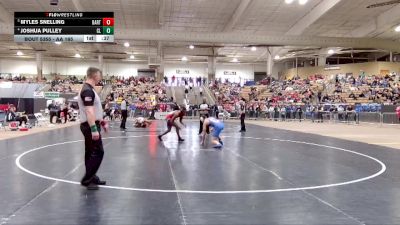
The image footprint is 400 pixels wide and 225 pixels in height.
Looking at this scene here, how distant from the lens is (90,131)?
19.3 ft

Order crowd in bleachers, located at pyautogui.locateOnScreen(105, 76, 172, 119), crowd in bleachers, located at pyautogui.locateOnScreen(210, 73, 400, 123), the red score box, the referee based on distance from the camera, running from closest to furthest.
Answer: the referee < the red score box < crowd in bleachers, located at pyautogui.locateOnScreen(210, 73, 400, 123) < crowd in bleachers, located at pyautogui.locateOnScreen(105, 76, 172, 119)

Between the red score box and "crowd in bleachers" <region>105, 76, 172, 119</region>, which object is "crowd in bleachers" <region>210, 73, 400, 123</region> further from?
the red score box

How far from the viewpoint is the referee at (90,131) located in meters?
5.70

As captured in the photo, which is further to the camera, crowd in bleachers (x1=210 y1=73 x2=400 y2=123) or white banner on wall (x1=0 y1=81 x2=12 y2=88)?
white banner on wall (x1=0 y1=81 x2=12 y2=88)

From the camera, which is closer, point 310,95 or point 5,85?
point 5,85

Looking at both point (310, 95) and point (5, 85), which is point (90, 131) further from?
point (310, 95)

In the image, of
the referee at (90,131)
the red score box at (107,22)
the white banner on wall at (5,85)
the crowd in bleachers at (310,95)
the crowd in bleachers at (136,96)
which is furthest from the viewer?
the crowd in bleachers at (136,96)

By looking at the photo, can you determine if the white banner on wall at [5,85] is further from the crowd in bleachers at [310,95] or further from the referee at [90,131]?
the referee at [90,131]

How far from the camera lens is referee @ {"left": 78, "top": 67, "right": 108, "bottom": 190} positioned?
5.70m
